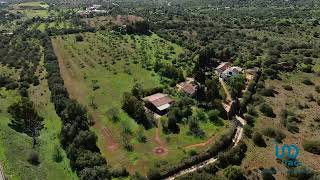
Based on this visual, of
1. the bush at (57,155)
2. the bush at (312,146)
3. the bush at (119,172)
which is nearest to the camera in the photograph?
the bush at (119,172)

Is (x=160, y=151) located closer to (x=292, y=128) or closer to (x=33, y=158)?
(x=33, y=158)

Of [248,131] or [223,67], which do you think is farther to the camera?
[223,67]

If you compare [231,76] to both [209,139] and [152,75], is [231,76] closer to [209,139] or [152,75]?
[152,75]

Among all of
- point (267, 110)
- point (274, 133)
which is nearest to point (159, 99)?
point (267, 110)

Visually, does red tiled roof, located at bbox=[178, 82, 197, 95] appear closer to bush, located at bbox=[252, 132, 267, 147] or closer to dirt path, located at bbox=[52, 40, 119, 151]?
bush, located at bbox=[252, 132, 267, 147]

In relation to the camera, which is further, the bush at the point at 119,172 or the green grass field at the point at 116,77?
the green grass field at the point at 116,77

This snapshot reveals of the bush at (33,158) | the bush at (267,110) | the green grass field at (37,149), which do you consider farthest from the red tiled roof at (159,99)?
the bush at (33,158)

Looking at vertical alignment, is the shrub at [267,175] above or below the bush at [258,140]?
above

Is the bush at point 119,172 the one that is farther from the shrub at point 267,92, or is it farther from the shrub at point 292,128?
the shrub at point 267,92
